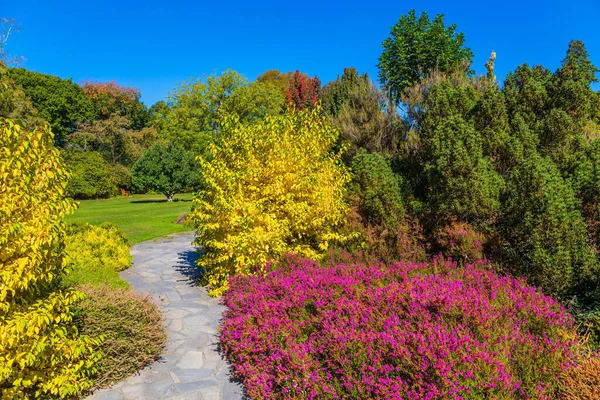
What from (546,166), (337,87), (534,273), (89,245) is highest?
(337,87)

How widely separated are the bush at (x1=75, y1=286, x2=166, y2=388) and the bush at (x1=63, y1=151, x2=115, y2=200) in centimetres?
3367

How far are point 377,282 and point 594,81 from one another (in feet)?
19.5

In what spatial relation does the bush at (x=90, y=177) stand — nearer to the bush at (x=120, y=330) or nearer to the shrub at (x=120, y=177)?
the shrub at (x=120, y=177)

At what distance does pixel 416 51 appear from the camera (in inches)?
586

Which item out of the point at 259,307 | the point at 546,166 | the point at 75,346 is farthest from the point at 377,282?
the point at 75,346

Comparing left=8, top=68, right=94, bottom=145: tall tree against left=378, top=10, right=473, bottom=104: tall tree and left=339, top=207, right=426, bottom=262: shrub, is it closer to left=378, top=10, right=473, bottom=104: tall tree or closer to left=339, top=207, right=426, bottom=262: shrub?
left=378, top=10, right=473, bottom=104: tall tree

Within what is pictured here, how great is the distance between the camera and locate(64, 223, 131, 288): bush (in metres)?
7.61

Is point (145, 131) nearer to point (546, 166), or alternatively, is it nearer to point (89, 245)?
point (89, 245)

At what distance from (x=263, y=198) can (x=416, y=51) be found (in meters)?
11.3

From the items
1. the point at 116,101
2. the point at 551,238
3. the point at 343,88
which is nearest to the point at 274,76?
the point at 116,101

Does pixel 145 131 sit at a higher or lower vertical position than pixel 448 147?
higher

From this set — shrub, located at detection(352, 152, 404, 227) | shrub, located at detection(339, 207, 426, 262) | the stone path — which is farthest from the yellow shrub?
shrub, located at detection(352, 152, 404, 227)

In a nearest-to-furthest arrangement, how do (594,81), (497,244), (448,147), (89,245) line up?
(497,244) < (448,147) < (594,81) < (89,245)

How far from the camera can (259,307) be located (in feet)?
16.6
